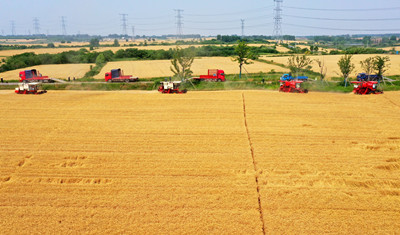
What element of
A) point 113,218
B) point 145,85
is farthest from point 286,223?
point 145,85

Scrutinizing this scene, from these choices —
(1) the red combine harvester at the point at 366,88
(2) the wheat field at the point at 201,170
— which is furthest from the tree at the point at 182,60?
(1) the red combine harvester at the point at 366,88

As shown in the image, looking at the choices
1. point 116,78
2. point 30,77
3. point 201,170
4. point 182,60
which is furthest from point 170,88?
point 30,77

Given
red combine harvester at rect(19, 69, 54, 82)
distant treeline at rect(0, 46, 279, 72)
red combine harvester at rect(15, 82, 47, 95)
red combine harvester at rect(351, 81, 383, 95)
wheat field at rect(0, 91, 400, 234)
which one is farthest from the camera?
distant treeline at rect(0, 46, 279, 72)

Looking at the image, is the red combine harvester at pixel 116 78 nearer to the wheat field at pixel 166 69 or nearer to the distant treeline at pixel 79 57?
the wheat field at pixel 166 69

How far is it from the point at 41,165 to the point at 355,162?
12167mm

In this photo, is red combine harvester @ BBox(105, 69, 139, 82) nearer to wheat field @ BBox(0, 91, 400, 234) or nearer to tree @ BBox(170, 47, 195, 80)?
tree @ BBox(170, 47, 195, 80)

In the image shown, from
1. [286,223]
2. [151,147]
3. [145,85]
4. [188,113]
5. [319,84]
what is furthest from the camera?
[145,85]

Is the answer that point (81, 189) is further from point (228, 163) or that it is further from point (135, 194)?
point (228, 163)

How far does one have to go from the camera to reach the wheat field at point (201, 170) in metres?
Answer: 8.88

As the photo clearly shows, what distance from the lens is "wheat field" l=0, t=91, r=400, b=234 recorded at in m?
8.88

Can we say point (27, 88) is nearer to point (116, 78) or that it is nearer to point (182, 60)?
point (116, 78)

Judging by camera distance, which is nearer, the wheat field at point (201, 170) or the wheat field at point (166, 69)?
the wheat field at point (201, 170)

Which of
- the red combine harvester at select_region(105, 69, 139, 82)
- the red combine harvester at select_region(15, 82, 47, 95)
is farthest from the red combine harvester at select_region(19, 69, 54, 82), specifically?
the red combine harvester at select_region(15, 82, 47, 95)

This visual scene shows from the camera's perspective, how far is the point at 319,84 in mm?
29906
